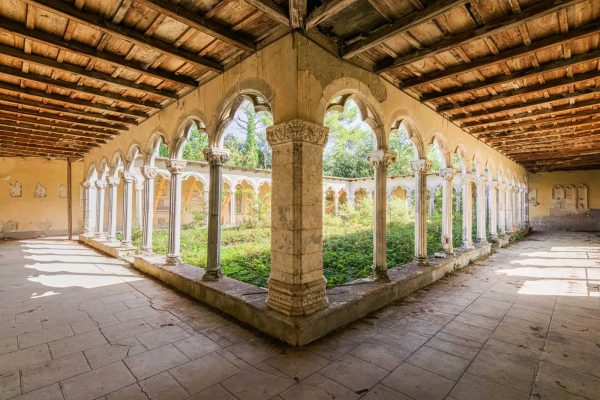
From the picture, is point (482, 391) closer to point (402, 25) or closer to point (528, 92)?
point (402, 25)

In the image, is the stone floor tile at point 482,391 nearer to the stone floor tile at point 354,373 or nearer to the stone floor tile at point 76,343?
the stone floor tile at point 354,373

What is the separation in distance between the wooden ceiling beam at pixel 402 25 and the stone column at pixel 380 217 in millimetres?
1565

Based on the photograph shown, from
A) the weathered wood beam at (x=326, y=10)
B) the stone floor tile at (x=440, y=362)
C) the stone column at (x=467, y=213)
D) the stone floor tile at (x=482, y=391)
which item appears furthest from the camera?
the stone column at (x=467, y=213)

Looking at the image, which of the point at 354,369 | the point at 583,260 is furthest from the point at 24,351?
the point at 583,260

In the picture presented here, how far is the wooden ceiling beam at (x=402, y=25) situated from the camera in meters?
2.65

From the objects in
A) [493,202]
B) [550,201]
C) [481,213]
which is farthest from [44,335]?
[550,201]

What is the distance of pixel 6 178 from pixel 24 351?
42.5ft

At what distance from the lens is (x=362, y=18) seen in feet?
10.3

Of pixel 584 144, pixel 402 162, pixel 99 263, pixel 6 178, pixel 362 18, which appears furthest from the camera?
pixel 402 162

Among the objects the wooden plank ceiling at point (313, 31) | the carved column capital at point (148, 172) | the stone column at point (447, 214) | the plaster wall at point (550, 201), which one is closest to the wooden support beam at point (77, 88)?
the wooden plank ceiling at point (313, 31)

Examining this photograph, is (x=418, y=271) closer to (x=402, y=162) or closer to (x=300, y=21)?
(x=300, y=21)

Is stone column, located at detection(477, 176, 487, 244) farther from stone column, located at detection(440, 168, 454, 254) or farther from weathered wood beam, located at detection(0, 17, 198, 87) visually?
weathered wood beam, located at detection(0, 17, 198, 87)

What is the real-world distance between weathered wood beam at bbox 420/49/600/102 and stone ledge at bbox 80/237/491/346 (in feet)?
9.93

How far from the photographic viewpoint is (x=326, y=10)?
2699mm
